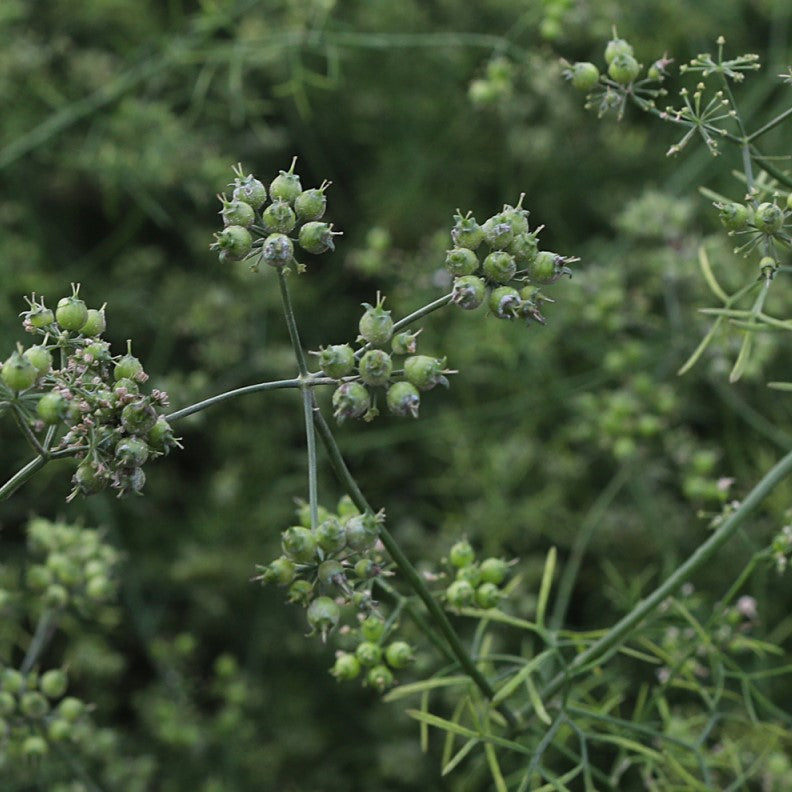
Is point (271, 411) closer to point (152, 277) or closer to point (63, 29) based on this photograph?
point (152, 277)

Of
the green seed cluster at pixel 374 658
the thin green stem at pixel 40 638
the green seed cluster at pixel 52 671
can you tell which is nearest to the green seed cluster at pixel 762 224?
the green seed cluster at pixel 374 658

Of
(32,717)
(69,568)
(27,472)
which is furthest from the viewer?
(69,568)

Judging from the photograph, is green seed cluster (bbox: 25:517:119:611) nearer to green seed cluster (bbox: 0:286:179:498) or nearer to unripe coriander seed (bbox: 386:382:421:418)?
green seed cluster (bbox: 0:286:179:498)

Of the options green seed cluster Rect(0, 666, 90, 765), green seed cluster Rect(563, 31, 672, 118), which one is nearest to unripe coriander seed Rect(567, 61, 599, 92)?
green seed cluster Rect(563, 31, 672, 118)

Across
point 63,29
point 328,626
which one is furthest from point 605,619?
point 63,29

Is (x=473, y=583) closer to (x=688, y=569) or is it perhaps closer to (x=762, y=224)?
(x=688, y=569)

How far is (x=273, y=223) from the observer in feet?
3.63

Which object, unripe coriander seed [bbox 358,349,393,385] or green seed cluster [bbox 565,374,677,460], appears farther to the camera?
green seed cluster [bbox 565,374,677,460]

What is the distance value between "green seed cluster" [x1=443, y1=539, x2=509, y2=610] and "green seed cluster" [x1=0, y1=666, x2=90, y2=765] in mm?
622

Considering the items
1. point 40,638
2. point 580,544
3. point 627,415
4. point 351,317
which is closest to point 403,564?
point 40,638

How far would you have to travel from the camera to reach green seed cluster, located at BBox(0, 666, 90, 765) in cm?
155

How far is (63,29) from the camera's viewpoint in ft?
9.38

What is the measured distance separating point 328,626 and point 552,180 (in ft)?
6.36

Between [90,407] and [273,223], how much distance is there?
262mm
